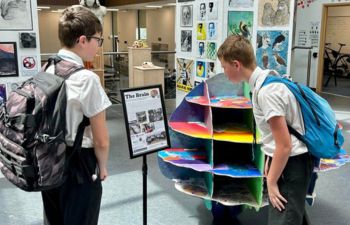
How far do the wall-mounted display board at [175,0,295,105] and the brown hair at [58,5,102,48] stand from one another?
7.63 feet

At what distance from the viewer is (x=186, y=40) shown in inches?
172

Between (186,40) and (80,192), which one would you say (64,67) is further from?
(186,40)

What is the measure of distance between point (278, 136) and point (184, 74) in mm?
2927

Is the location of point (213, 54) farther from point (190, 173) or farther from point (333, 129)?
point (333, 129)

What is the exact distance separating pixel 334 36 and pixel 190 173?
11.6m

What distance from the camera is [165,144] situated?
2293mm

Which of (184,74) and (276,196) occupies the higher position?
(184,74)

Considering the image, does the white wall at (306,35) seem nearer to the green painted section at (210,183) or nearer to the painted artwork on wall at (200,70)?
the painted artwork on wall at (200,70)

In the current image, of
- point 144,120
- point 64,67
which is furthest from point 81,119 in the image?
point 144,120

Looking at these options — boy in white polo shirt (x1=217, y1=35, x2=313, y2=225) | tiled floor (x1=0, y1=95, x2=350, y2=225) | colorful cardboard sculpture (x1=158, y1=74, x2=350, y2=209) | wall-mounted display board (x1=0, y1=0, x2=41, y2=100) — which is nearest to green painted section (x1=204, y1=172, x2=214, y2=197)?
colorful cardboard sculpture (x1=158, y1=74, x2=350, y2=209)

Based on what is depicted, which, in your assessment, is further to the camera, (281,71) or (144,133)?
(281,71)

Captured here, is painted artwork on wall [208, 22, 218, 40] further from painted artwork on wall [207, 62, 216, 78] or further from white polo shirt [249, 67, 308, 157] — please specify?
white polo shirt [249, 67, 308, 157]

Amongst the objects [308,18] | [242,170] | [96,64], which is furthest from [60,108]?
[308,18]

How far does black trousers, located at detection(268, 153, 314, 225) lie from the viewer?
168 centimetres
